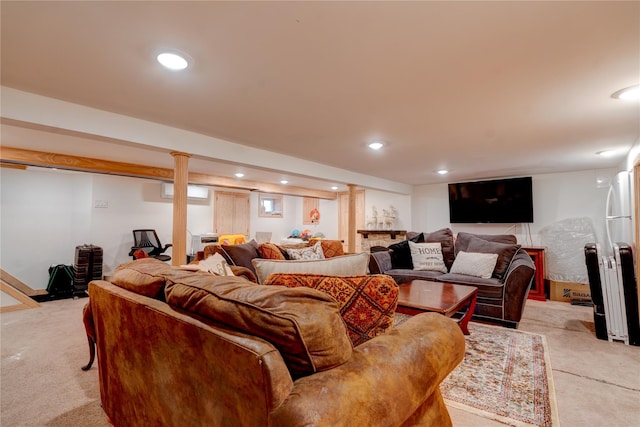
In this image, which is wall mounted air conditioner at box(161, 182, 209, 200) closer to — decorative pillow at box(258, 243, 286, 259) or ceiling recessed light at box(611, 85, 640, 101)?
decorative pillow at box(258, 243, 286, 259)

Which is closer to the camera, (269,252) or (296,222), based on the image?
(269,252)

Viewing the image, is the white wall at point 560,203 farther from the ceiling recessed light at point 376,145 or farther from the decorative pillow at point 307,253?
the decorative pillow at point 307,253

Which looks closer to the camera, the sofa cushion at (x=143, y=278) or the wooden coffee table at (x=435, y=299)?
the sofa cushion at (x=143, y=278)

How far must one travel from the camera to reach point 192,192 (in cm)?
659

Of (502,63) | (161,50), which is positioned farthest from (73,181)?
(502,63)

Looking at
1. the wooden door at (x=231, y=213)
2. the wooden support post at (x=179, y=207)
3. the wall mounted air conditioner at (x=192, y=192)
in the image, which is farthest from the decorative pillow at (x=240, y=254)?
the wooden door at (x=231, y=213)

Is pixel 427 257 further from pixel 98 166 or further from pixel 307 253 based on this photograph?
pixel 98 166

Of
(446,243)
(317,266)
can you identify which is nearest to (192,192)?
(446,243)

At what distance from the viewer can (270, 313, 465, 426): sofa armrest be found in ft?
2.31

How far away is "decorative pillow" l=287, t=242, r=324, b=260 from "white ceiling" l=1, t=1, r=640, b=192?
1.30m

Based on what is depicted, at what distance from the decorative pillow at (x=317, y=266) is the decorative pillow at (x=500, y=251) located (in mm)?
2657

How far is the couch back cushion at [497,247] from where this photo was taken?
3.61 metres

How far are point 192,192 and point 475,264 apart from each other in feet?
18.2

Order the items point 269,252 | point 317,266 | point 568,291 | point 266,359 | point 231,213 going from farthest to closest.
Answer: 1. point 231,213
2. point 568,291
3. point 269,252
4. point 317,266
5. point 266,359
